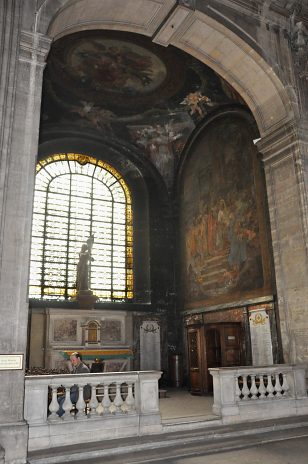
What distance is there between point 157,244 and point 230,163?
4.04m

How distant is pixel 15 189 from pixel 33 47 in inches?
97.8

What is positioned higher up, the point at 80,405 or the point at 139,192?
the point at 139,192

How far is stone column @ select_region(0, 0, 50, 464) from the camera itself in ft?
17.8

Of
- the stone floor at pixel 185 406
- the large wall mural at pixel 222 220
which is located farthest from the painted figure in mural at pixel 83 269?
the stone floor at pixel 185 406

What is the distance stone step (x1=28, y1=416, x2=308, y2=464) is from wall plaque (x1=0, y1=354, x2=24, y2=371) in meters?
1.10

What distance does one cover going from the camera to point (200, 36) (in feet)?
30.3

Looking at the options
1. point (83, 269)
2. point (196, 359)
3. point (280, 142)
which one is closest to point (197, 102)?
point (280, 142)

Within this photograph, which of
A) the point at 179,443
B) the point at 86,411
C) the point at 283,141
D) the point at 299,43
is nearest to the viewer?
the point at 179,443

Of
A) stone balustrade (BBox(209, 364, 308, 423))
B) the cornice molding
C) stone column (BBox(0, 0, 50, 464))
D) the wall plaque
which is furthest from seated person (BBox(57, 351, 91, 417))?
the cornice molding

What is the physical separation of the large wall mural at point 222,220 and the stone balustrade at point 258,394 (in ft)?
9.28

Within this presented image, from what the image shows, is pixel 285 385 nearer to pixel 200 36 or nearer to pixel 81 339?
pixel 81 339

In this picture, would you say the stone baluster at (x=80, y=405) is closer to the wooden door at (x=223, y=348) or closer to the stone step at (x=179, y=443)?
the stone step at (x=179, y=443)

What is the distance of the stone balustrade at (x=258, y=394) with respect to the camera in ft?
23.6

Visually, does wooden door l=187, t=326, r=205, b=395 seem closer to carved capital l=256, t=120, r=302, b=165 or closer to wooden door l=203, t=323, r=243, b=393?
wooden door l=203, t=323, r=243, b=393
